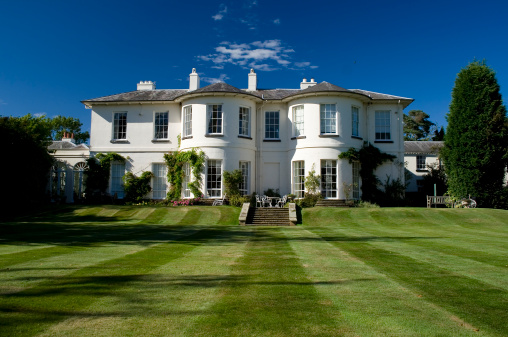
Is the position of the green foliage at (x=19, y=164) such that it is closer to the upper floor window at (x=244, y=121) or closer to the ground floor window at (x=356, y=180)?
the upper floor window at (x=244, y=121)

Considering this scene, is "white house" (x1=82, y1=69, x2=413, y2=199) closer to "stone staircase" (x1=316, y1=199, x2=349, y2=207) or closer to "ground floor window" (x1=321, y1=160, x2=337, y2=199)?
"ground floor window" (x1=321, y1=160, x2=337, y2=199)

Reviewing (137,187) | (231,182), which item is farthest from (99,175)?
(231,182)

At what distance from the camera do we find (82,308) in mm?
4488

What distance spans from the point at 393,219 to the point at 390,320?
15212 mm

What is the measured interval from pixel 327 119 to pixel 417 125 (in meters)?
45.3

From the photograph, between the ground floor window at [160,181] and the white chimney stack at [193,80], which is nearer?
the ground floor window at [160,181]

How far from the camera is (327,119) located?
23.9 metres

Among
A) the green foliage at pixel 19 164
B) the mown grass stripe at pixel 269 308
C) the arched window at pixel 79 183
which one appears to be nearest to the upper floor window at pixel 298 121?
the arched window at pixel 79 183

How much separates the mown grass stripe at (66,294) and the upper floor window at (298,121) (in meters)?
18.1

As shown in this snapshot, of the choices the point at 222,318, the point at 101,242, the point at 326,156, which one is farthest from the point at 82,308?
the point at 326,156

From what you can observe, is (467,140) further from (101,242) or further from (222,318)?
(222,318)

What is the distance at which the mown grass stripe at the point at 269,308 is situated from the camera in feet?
13.0

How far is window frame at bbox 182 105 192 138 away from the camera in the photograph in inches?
985

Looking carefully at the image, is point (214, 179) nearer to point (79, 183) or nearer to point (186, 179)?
point (186, 179)
